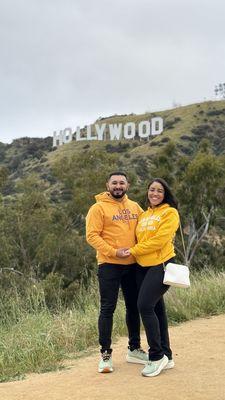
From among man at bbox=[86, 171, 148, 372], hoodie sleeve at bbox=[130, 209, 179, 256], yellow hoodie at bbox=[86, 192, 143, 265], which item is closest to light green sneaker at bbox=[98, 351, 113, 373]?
man at bbox=[86, 171, 148, 372]

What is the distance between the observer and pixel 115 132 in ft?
202

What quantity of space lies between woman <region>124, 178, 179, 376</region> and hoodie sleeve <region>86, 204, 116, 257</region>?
156mm

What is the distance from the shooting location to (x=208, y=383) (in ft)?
13.0

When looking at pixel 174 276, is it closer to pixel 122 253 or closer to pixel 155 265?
pixel 155 265

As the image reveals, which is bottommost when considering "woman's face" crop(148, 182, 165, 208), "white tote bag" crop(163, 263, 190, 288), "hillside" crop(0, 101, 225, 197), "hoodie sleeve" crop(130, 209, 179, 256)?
"white tote bag" crop(163, 263, 190, 288)

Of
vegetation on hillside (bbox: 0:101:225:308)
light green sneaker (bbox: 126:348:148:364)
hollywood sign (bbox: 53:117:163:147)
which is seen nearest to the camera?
light green sneaker (bbox: 126:348:148:364)

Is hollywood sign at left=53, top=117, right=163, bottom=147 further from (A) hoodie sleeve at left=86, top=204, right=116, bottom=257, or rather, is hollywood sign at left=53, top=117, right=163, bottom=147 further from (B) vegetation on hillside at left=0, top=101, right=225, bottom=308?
(A) hoodie sleeve at left=86, top=204, right=116, bottom=257

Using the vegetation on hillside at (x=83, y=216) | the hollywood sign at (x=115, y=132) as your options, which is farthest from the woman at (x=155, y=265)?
the hollywood sign at (x=115, y=132)

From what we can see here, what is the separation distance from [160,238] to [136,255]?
255 mm

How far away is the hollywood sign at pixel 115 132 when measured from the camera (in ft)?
194

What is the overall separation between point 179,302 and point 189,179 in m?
14.2

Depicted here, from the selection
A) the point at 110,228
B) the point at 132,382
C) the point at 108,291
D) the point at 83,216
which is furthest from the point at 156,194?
the point at 83,216

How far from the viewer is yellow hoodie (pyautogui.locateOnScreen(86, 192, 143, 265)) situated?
432 centimetres

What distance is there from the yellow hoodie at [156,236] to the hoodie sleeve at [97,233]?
0.65 feet
